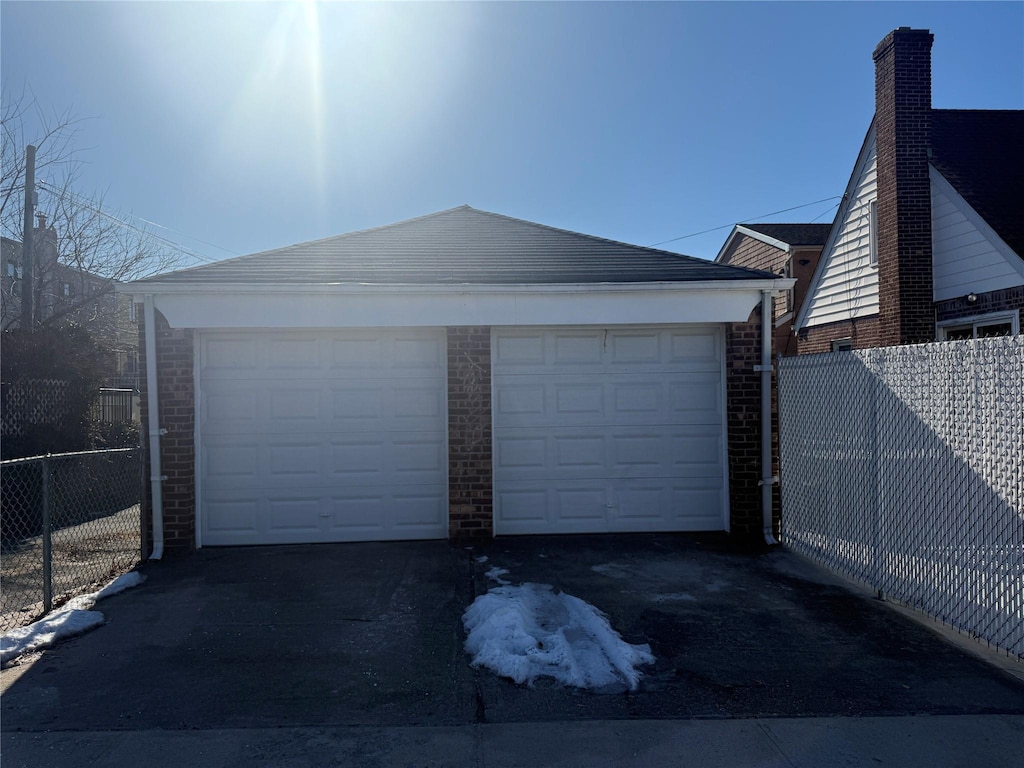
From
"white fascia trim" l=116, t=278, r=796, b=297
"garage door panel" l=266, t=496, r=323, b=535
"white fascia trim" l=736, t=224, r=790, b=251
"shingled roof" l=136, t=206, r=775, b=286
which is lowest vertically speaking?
"garage door panel" l=266, t=496, r=323, b=535

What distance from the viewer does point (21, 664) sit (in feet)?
14.9

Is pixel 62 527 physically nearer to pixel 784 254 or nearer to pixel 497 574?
pixel 497 574

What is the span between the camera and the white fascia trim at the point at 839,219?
42.7 ft

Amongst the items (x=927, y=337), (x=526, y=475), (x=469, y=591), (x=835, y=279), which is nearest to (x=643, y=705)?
(x=469, y=591)

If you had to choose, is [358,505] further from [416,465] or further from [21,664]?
[21,664]

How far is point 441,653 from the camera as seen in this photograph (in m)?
4.68

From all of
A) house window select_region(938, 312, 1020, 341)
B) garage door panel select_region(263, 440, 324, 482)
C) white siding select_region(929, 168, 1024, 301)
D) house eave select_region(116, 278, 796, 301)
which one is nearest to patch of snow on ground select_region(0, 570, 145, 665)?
garage door panel select_region(263, 440, 324, 482)

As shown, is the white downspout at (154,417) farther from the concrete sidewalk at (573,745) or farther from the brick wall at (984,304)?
the brick wall at (984,304)

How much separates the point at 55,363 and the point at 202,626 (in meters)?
→ 7.93

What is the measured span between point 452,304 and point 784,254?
48.8 feet

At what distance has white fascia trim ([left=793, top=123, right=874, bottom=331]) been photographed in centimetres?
1302

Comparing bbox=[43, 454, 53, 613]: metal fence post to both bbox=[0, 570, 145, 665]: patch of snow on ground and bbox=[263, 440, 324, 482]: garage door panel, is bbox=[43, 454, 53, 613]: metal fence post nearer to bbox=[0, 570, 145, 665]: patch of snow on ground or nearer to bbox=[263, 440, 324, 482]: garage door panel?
bbox=[0, 570, 145, 665]: patch of snow on ground

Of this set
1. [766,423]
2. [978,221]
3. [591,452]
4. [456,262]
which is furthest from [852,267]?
[456,262]

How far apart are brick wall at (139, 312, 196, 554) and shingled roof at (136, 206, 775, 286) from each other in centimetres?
69
